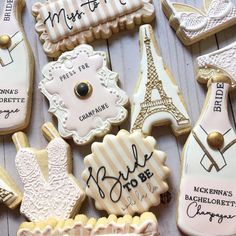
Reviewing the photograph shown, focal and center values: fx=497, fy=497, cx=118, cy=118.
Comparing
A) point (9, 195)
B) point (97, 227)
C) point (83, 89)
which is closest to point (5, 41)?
point (83, 89)

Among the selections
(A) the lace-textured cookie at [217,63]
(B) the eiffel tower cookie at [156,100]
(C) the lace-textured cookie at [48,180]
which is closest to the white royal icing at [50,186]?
(C) the lace-textured cookie at [48,180]

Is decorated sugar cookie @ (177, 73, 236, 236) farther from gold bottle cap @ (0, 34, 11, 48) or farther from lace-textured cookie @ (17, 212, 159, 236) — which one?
gold bottle cap @ (0, 34, 11, 48)

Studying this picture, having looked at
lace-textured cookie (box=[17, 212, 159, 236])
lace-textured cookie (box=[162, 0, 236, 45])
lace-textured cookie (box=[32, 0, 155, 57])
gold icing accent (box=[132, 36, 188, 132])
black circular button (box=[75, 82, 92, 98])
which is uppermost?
lace-textured cookie (box=[32, 0, 155, 57])

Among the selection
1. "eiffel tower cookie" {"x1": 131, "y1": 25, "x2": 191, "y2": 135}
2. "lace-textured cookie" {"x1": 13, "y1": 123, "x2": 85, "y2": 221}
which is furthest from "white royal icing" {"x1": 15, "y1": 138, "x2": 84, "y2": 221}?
"eiffel tower cookie" {"x1": 131, "y1": 25, "x2": 191, "y2": 135}

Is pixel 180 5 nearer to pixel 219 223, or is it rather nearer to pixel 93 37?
pixel 93 37

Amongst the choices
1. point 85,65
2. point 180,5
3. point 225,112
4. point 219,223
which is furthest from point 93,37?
point 219,223

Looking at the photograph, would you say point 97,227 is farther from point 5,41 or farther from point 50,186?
point 5,41

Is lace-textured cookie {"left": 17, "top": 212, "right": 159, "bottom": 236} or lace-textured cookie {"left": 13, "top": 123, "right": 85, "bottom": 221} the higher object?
lace-textured cookie {"left": 13, "top": 123, "right": 85, "bottom": 221}
